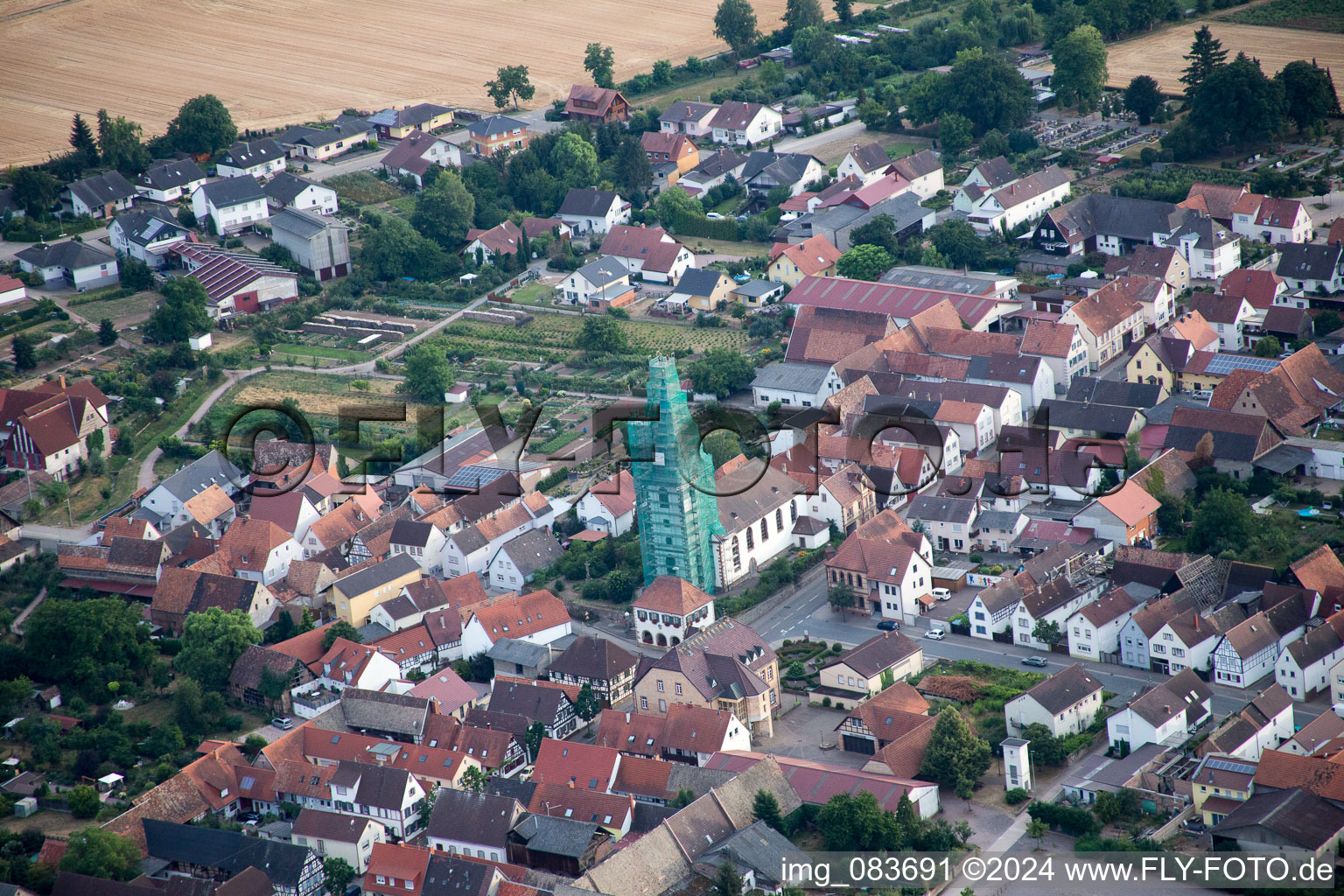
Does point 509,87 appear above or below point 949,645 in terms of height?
above

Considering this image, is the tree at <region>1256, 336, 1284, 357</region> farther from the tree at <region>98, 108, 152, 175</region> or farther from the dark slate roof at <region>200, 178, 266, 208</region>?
the tree at <region>98, 108, 152, 175</region>

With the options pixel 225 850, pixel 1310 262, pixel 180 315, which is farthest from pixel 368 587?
pixel 1310 262

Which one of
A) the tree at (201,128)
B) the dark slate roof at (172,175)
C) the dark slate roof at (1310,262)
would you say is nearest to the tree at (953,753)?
the dark slate roof at (1310,262)

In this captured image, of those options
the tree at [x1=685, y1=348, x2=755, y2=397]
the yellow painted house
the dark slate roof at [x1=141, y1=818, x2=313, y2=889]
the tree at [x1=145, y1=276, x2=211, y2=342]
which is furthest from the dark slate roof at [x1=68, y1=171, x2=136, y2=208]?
the dark slate roof at [x1=141, y1=818, x2=313, y2=889]

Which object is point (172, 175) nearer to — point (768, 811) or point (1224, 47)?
point (1224, 47)

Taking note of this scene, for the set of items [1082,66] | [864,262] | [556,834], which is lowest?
[556,834]

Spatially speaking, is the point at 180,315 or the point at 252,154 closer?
the point at 180,315
